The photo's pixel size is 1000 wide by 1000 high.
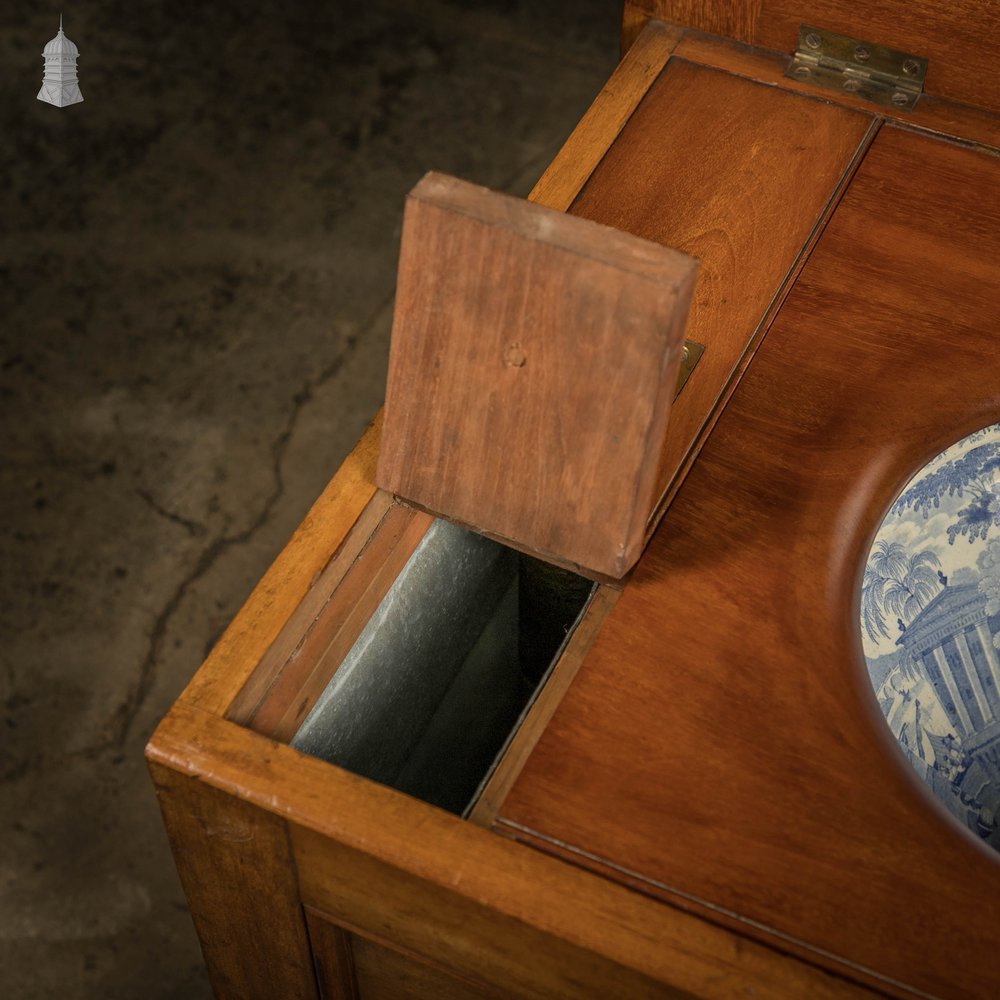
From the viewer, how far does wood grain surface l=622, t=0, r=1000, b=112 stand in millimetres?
1407

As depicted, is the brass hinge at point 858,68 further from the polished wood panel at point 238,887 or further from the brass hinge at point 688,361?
the polished wood panel at point 238,887

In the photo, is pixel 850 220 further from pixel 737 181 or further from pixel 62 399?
pixel 62 399

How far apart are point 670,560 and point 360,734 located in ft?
1.03

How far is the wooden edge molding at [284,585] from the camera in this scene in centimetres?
107

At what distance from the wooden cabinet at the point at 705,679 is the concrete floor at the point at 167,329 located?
0.84 m

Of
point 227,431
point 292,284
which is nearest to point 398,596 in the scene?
point 227,431

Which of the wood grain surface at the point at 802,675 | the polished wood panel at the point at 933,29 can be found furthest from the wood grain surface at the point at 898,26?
the wood grain surface at the point at 802,675

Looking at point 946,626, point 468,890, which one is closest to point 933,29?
point 946,626

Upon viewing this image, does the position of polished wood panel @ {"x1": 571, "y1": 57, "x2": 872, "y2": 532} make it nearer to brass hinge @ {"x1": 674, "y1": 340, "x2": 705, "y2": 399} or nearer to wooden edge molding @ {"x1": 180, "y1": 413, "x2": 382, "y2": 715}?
brass hinge @ {"x1": 674, "y1": 340, "x2": 705, "y2": 399}

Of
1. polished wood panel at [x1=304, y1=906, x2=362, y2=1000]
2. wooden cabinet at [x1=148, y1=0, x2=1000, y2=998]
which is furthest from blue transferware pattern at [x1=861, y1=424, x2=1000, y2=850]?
polished wood panel at [x1=304, y1=906, x2=362, y2=1000]

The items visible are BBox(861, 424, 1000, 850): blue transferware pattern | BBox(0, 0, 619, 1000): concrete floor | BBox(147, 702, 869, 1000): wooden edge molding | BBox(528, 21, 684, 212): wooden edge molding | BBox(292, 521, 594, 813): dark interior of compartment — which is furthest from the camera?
BBox(0, 0, 619, 1000): concrete floor

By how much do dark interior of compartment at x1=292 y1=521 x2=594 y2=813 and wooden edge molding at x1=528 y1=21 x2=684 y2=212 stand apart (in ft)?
1.17

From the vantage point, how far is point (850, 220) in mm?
1387

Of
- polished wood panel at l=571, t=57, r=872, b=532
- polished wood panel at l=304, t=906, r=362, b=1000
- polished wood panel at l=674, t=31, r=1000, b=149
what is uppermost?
polished wood panel at l=674, t=31, r=1000, b=149
